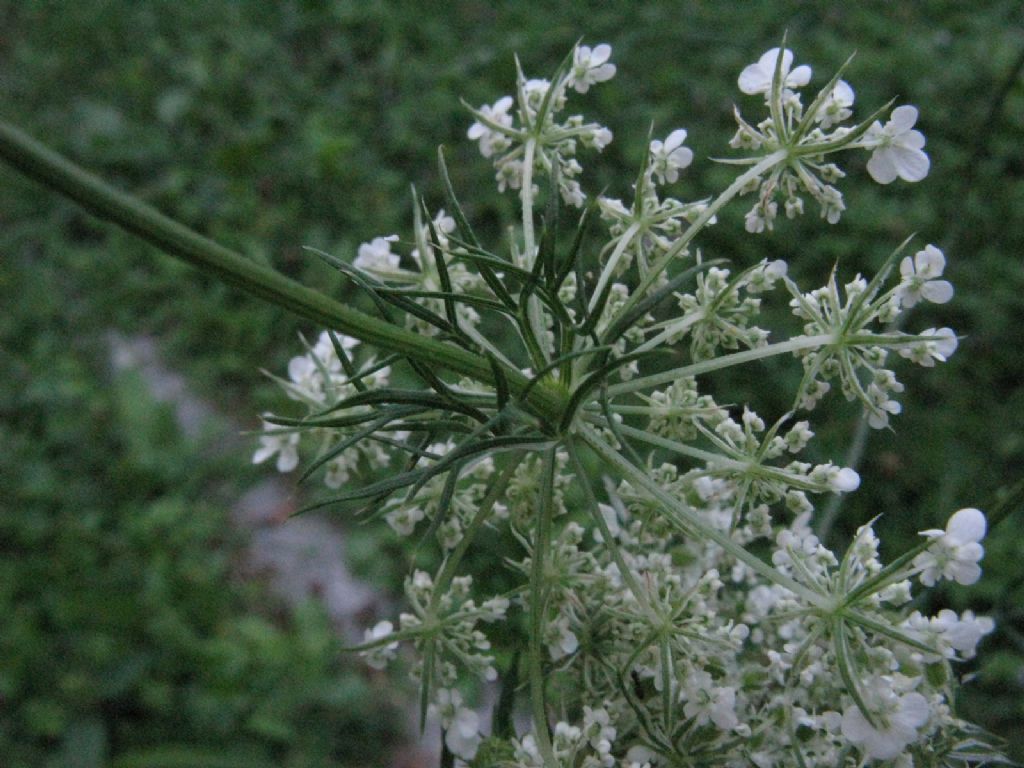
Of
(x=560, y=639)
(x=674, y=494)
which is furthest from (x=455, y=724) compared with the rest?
(x=674, y=494)

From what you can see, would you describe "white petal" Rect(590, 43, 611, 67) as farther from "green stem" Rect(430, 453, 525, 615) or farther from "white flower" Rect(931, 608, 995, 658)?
"white flower" Rect(931, 608, 995, 658)

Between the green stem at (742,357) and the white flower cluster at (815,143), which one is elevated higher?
the white flower cluster at (815,143)

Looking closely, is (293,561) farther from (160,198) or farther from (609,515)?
(609,515)

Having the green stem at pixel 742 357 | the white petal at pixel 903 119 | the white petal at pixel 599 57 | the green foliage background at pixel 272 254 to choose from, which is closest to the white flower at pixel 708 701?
the green stem at pixel 742 357

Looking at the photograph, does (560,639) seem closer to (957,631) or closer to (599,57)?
(957,631)

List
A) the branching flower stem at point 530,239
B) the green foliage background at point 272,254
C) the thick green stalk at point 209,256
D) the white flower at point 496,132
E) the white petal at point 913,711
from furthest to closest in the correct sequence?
the green foliage background at point 272,254, the white flower at point 496,132, the branching flower stem at point 530,239, the white petal at point 913,711, the thick green stalk at point 209,256

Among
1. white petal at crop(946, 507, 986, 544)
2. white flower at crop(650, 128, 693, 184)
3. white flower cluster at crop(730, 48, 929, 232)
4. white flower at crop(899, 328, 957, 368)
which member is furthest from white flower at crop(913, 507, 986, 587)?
white flower at crop(650, 128, 693, 184)

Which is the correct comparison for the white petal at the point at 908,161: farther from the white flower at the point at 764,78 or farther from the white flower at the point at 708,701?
the white flower at the point at 708,701
